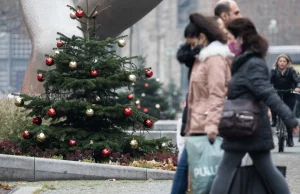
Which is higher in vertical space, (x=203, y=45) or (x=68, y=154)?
(x=203, y=45)

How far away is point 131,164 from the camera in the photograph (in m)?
15.1

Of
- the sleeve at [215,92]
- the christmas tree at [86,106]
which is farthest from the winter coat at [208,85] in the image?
the christmas tree at [86,106]

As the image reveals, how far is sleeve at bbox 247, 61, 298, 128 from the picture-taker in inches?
369

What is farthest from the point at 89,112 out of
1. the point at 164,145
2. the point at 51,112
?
the point at 164,145

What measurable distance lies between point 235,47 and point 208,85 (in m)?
0.38

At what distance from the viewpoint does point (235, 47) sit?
9883 mm

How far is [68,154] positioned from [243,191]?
590 centimetres

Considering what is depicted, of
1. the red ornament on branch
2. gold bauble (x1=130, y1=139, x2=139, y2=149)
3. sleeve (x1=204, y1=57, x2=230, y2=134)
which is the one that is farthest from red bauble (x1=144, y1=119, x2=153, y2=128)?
sleeve (x1=204, y1=57, x2=230, y2=134)

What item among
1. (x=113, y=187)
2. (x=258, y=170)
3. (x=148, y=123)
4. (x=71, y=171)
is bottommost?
(x=113, y=187)

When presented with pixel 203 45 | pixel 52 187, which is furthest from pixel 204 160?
pixel 52 187

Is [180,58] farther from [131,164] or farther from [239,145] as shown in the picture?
[131,164]

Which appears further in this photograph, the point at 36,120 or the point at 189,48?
the point at 36,120

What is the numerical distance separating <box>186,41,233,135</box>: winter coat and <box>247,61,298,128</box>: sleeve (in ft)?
0.85

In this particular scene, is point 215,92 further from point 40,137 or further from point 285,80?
point 285,80
